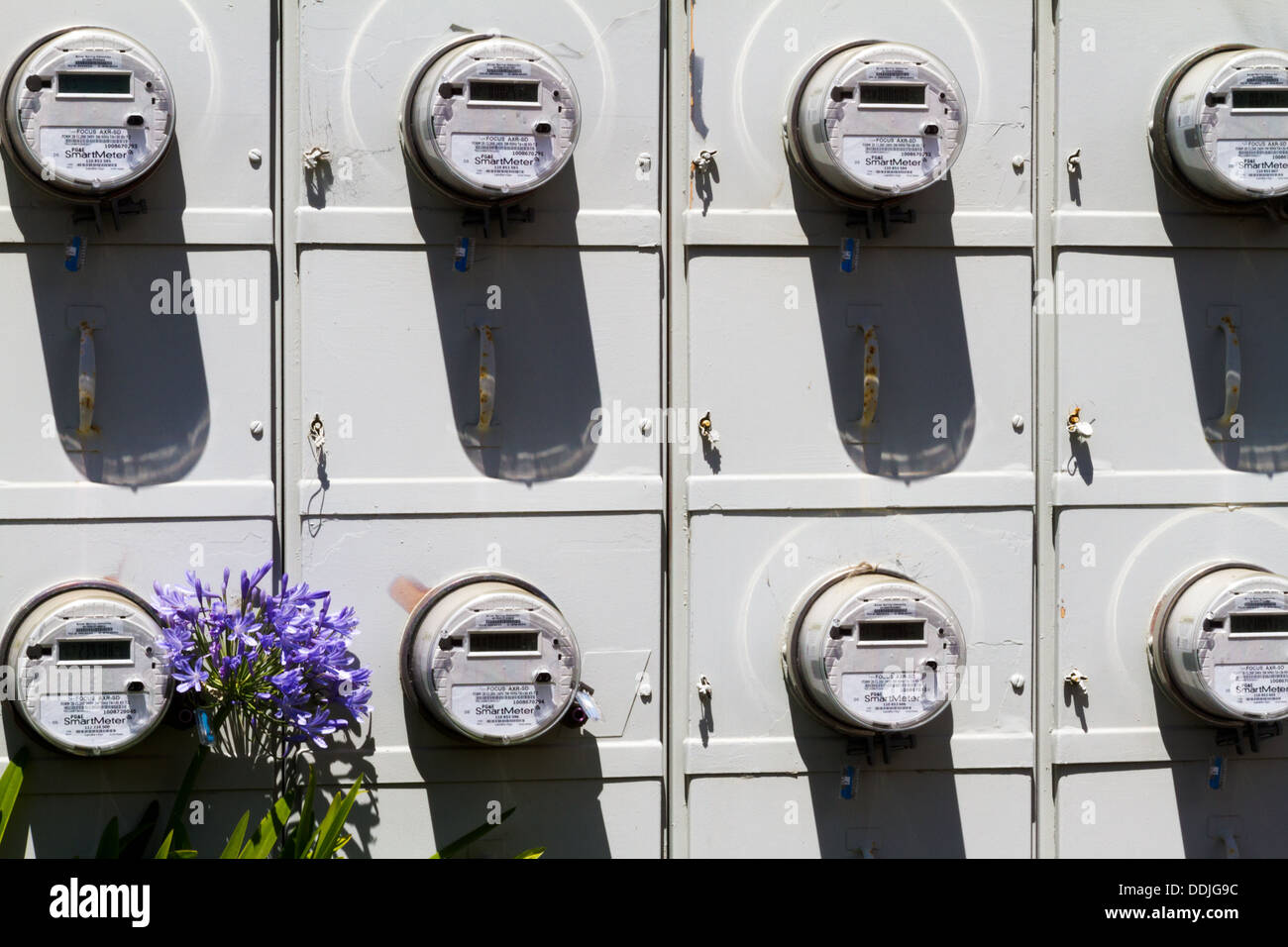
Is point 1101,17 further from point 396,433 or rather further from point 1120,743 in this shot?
point 396,433

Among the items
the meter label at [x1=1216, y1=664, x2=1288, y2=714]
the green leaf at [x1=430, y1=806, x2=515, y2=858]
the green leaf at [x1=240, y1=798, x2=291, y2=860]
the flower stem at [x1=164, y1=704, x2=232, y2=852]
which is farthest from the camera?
the meter label at [x1=1216, y1=664, x2=1288, y2=714]

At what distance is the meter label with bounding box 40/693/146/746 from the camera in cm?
315

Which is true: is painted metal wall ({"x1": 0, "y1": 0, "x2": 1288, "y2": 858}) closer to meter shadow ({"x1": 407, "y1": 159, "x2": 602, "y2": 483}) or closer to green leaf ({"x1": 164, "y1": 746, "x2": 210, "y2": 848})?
meter shadow ({"x1": 407, "y1": 159, "x2": 602, "y2": 483})

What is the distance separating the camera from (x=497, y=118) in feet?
10.6

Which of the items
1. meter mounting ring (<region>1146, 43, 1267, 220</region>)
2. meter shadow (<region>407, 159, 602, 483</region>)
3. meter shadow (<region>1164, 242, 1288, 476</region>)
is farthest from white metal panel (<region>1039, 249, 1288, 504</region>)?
meter shadow (<region>407, 159, 602, 483</region>)

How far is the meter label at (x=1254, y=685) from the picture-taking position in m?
3.41

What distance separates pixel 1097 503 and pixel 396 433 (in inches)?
73.1

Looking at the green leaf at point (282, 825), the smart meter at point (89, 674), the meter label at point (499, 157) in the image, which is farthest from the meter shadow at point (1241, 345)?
the smart meter at point (89, 674)

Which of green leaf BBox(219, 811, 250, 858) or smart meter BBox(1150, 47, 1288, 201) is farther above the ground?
smart meter BBox(1150, 47, 1288, 201)

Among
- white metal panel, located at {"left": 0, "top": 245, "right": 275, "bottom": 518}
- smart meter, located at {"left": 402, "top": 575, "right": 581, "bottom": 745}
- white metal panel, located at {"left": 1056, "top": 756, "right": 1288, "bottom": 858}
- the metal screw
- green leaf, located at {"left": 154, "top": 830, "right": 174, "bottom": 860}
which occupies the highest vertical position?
white metal panel, located at {"left": 0, "top": 245, "right": 275, "bottom": 518}

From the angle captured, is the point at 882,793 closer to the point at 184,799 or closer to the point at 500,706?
the point at 500,706

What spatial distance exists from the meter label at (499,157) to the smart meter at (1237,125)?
1649 mm

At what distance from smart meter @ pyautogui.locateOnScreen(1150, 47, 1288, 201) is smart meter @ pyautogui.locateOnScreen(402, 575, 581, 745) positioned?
2016 mm

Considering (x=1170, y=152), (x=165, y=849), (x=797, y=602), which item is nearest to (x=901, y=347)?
(x=797, y=602)
